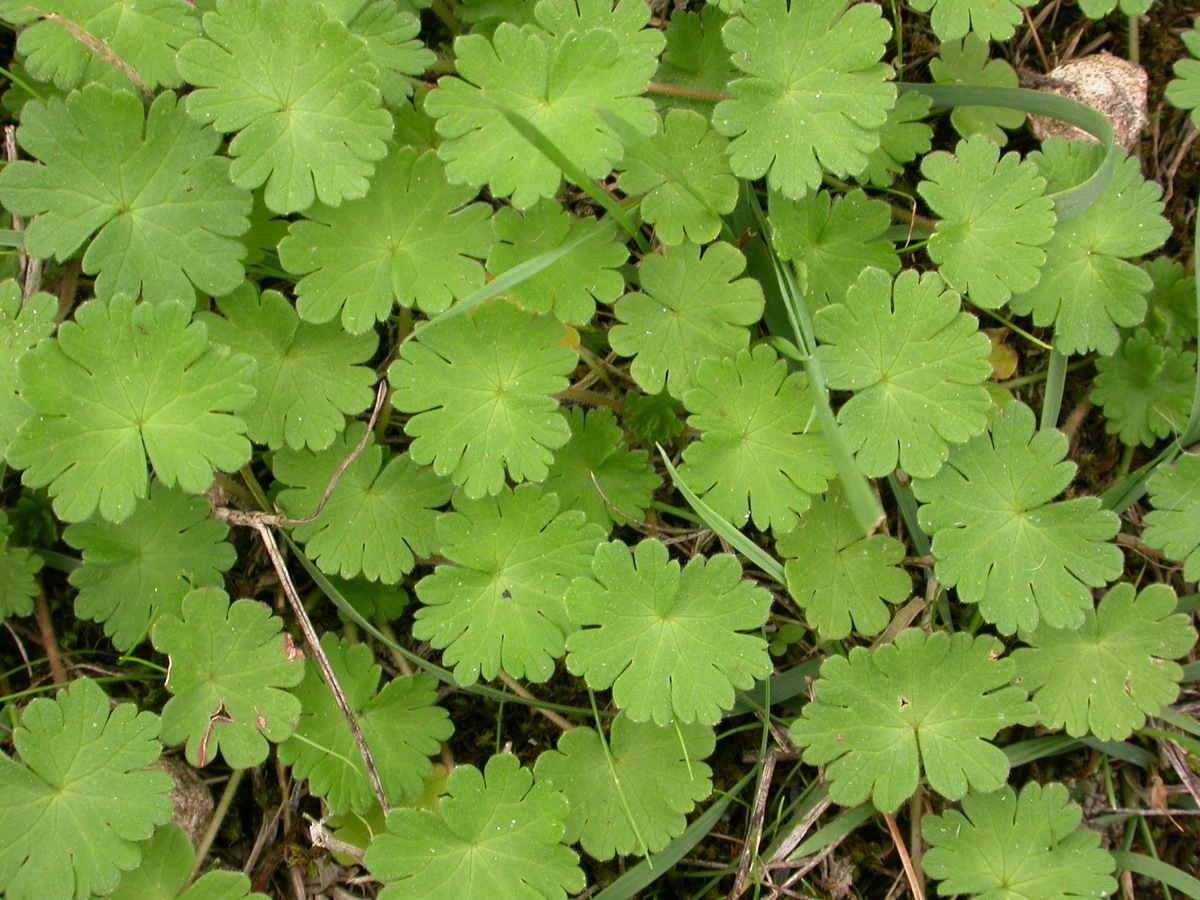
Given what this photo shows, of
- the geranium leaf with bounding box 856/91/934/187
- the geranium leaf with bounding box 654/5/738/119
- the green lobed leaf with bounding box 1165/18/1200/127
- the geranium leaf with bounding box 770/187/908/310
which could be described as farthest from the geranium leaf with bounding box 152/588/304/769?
the green lobed leaf with bounding box 1165/18/1200/127

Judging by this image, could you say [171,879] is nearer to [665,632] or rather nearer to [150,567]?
[150,567]

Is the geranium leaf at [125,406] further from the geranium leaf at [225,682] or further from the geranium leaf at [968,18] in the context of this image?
the geranium leaf at [968,18]

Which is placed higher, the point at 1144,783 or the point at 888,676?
the point at 888,676

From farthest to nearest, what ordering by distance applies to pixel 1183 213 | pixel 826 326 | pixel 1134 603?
pixel 1183 213 < pixel 1134 603 < pixel 826 326

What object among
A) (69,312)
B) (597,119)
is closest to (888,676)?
(597,119)

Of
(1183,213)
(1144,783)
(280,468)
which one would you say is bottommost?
(1144,783)

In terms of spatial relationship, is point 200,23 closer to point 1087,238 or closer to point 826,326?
point 826,326

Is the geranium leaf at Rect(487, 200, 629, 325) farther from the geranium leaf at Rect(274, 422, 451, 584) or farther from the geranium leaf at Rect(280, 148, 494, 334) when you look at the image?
the geranium leaf at Rect(274, 422, 451, 584)

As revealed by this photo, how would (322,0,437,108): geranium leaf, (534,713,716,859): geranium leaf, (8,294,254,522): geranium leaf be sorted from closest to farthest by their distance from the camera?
(8,294,254,522): geranium leaf, (322,0,437,108): geranium leaf, (534,713,716,859): geranium leaf
